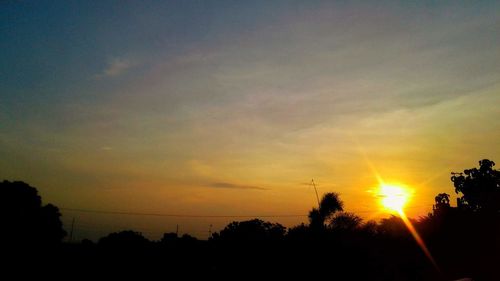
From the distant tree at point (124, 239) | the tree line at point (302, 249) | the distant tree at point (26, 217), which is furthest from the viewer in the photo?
the distant tree at point (124, 239)

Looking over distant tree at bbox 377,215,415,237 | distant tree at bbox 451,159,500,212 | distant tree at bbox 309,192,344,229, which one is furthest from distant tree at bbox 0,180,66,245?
distant tree at bbox 451,159,500,212

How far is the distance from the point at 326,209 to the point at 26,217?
26525 millimetres

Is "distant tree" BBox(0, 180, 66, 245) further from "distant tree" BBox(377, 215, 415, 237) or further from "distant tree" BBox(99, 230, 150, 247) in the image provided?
"distant tree" BBox(377, 215, 415, 237)

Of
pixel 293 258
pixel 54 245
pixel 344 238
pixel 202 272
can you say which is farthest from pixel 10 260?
pixel 344 238

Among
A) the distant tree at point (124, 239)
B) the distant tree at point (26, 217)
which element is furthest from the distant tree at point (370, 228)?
the distant tree at point (26, 217)

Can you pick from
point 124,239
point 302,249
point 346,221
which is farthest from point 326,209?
point 124,239

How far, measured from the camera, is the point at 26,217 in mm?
30781

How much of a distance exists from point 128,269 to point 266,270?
11.5 m

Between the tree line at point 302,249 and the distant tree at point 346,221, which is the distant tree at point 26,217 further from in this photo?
the distant tree at point 346,221

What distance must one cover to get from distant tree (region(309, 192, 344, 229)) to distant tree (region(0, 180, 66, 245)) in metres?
24.1

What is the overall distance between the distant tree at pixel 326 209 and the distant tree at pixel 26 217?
79.0 ft

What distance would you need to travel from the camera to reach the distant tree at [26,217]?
28.7m

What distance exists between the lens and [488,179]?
38875 millimetres

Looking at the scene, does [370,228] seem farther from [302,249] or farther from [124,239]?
[124,239]
